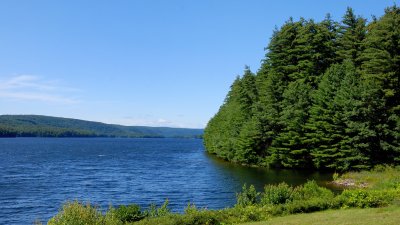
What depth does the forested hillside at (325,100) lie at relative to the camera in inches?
1816

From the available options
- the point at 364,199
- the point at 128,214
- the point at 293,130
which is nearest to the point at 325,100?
the point at 293,130

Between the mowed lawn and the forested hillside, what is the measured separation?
1054 inches

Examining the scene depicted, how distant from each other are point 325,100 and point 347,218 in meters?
34.3

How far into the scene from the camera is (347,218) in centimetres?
1834

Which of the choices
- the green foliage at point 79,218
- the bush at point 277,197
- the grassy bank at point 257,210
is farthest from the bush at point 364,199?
the green foliage at point 79,218

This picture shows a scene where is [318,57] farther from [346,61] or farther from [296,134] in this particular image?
[296,134]

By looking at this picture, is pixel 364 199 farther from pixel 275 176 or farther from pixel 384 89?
pixel 384 89

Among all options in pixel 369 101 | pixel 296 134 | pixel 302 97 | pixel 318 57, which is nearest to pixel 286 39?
pixel 318 57

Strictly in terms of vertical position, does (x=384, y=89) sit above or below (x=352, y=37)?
below

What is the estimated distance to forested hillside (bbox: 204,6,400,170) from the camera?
46.1 meters

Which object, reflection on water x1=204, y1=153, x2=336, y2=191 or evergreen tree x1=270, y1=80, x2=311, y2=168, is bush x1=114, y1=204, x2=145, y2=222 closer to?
reflection on water x1=204, y1=153, x2=336, y2=191

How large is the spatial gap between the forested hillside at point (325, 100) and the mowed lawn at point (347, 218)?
26.8m

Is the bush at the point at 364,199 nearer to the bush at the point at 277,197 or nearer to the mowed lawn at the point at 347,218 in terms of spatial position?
the mowed lawn at the point at 347,218

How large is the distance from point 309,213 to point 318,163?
31693 millimetres
